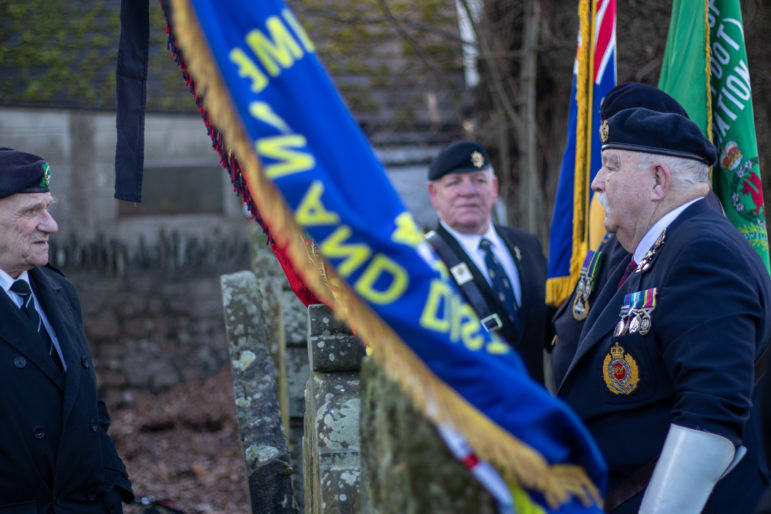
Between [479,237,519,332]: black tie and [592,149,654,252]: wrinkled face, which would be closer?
[592,149,654,252]: wrinkled face

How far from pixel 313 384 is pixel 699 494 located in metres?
1.17

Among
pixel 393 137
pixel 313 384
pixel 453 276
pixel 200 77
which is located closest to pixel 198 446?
pixel 393 137

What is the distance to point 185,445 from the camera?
708 centimetres

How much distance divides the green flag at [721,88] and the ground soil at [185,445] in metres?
4.06

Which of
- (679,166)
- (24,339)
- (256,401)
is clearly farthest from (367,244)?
(256,401)

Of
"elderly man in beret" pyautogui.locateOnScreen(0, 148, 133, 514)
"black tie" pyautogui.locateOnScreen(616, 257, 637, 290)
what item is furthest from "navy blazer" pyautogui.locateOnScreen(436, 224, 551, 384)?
"elderly man in beret" pyautogui.locateOnScreen(0, 148, 133, 514)

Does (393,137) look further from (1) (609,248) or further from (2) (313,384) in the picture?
(2) (313,384)

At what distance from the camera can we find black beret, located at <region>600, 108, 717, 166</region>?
7.48 feet

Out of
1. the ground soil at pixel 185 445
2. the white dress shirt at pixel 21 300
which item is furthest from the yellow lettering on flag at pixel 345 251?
the ground soil at pixel 185 445

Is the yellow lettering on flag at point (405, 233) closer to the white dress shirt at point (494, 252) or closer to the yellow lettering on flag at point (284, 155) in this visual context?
the yellow lettering on flag at point (284, 155)

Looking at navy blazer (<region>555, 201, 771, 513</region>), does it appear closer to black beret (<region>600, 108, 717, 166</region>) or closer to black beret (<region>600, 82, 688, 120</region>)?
black beret (<region>600, 108, 717, 166</region>)

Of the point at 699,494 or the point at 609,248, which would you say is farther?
the point at 609,248

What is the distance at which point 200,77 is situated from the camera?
1514 mm

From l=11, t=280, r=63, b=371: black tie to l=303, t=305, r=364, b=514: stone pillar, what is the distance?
100cm
